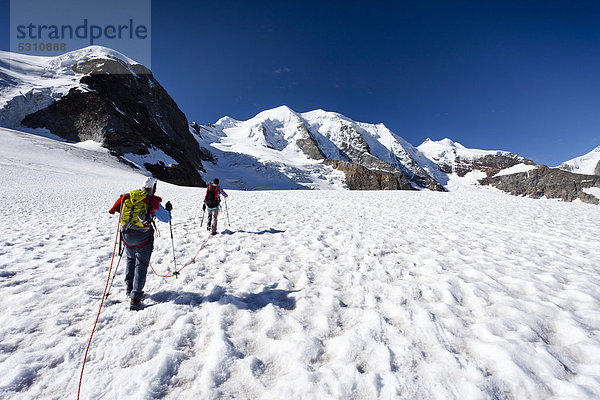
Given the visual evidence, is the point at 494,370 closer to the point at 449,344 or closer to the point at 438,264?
the point at 449,344

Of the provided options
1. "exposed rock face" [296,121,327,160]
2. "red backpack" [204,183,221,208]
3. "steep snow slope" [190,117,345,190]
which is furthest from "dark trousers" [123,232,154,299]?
"exposed rock face" [296,121,327,160]

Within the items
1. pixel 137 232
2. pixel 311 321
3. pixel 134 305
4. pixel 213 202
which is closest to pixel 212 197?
pixel 213 202

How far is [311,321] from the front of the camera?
3.58 meters

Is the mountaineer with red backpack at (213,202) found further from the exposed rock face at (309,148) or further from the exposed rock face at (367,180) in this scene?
the exposed rock face at (309,148)

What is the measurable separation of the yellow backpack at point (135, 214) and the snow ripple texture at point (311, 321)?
130 cm

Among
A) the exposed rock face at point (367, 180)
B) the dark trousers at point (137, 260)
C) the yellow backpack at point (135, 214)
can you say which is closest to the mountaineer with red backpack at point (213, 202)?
the dark trousers at point (137, 260)

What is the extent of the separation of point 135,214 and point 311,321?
339cm

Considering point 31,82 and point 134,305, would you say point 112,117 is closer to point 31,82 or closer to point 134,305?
point 31,82

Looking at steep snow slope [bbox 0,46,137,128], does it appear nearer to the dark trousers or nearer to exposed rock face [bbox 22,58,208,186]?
exposed rock face [bbox 22,58,208,186]

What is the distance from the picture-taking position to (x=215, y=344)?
118 inches

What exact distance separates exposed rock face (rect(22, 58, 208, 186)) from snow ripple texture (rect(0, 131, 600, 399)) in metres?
55.2

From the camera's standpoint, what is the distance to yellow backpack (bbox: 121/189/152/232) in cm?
399

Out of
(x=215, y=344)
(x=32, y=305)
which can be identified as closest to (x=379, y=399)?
(x=215, y=344)

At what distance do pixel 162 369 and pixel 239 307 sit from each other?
1403 millimetres
